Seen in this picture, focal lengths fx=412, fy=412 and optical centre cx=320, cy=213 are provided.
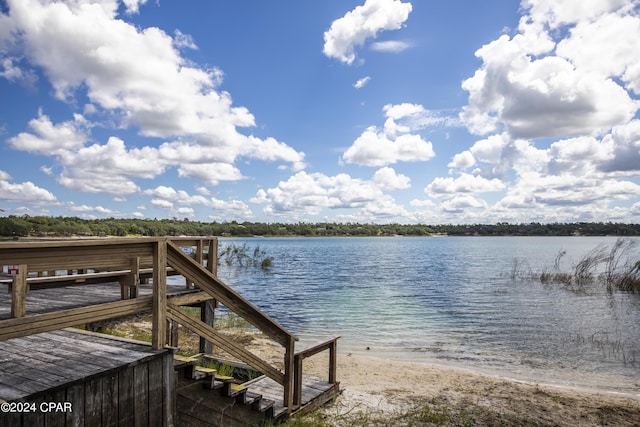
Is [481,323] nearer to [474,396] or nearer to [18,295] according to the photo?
[474,396]

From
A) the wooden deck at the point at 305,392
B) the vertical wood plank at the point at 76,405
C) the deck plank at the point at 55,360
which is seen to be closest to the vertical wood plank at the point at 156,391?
the deck plank at the point at 55,360

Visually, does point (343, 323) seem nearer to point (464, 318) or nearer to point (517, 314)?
point (464, 318)

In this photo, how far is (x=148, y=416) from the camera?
15.3ft

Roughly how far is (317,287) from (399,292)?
237 inches

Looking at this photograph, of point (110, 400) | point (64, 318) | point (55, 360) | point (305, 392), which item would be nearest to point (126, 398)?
point (110, 400)

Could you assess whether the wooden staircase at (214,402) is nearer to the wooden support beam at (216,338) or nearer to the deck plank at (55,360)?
the wooden support beam at (216,338)

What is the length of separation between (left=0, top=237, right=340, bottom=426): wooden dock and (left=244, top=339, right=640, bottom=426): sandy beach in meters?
1.94

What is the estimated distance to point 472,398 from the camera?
8844mm

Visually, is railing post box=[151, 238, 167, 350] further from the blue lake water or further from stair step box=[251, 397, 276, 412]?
the blue lake water

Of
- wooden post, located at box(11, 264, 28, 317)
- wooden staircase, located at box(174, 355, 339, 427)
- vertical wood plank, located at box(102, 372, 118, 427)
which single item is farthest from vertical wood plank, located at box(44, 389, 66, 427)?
wooden staircase, located at box(174, 355, 339, 427)

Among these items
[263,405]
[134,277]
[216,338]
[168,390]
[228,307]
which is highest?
[134,277]

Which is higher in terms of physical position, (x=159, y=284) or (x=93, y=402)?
(x=159, y=284)

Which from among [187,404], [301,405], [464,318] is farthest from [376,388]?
[464,318]

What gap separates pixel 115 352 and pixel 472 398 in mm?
7350
